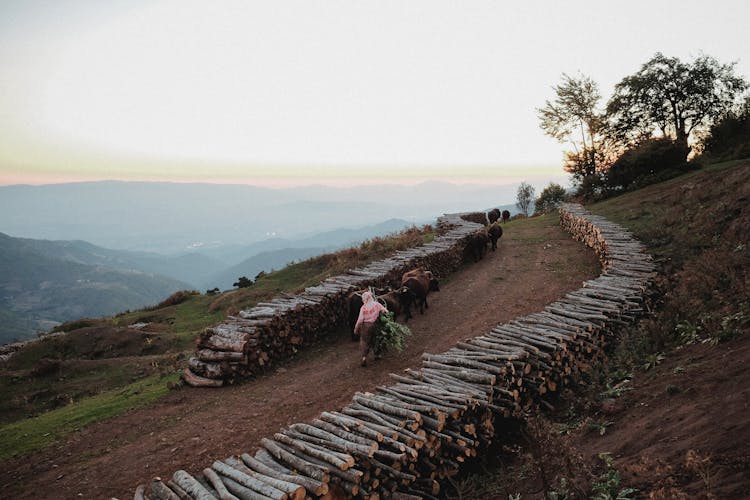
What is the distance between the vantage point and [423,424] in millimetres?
5871

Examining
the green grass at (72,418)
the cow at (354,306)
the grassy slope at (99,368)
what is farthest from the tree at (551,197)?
the green grass at (72,418)

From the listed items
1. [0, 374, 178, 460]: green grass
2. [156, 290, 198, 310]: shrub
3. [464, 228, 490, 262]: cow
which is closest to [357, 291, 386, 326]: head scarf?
[0, 374, 178, 460]: green grass

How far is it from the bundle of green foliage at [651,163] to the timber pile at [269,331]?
2398 centimetres

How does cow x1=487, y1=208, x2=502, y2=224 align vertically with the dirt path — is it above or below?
above

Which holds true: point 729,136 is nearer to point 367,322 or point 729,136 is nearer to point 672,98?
point 672,98

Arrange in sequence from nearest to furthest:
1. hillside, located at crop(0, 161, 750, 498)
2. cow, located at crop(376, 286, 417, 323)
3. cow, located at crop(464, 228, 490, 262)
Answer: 1. hillside, located at crop(0, 161, 750, 498)
2. cow, located at crop(376, 286, 417, 323)
3. cow, located at crop(464, 228, 490, 262)

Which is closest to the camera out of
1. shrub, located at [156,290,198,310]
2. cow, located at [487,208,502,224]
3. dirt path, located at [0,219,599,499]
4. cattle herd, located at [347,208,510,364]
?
dirt path, located at [0,219,599,499]

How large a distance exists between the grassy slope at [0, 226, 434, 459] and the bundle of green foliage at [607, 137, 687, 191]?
17440 millimetres

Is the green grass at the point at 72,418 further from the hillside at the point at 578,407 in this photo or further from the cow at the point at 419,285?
the cow at the point at 419,285

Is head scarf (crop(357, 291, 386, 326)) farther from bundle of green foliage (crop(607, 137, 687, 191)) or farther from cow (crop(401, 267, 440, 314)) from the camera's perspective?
bundle of green foliage (crop(607, 137, 687, 191))

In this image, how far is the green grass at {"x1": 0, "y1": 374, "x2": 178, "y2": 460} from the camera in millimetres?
8562

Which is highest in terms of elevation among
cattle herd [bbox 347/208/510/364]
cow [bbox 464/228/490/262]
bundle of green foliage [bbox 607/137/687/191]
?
bundle of green foliage [bbox 607/137/687/191]

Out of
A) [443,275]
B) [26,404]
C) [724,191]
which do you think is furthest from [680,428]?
[26,404]

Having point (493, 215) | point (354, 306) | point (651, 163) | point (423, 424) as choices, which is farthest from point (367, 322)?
point (651, 163)
